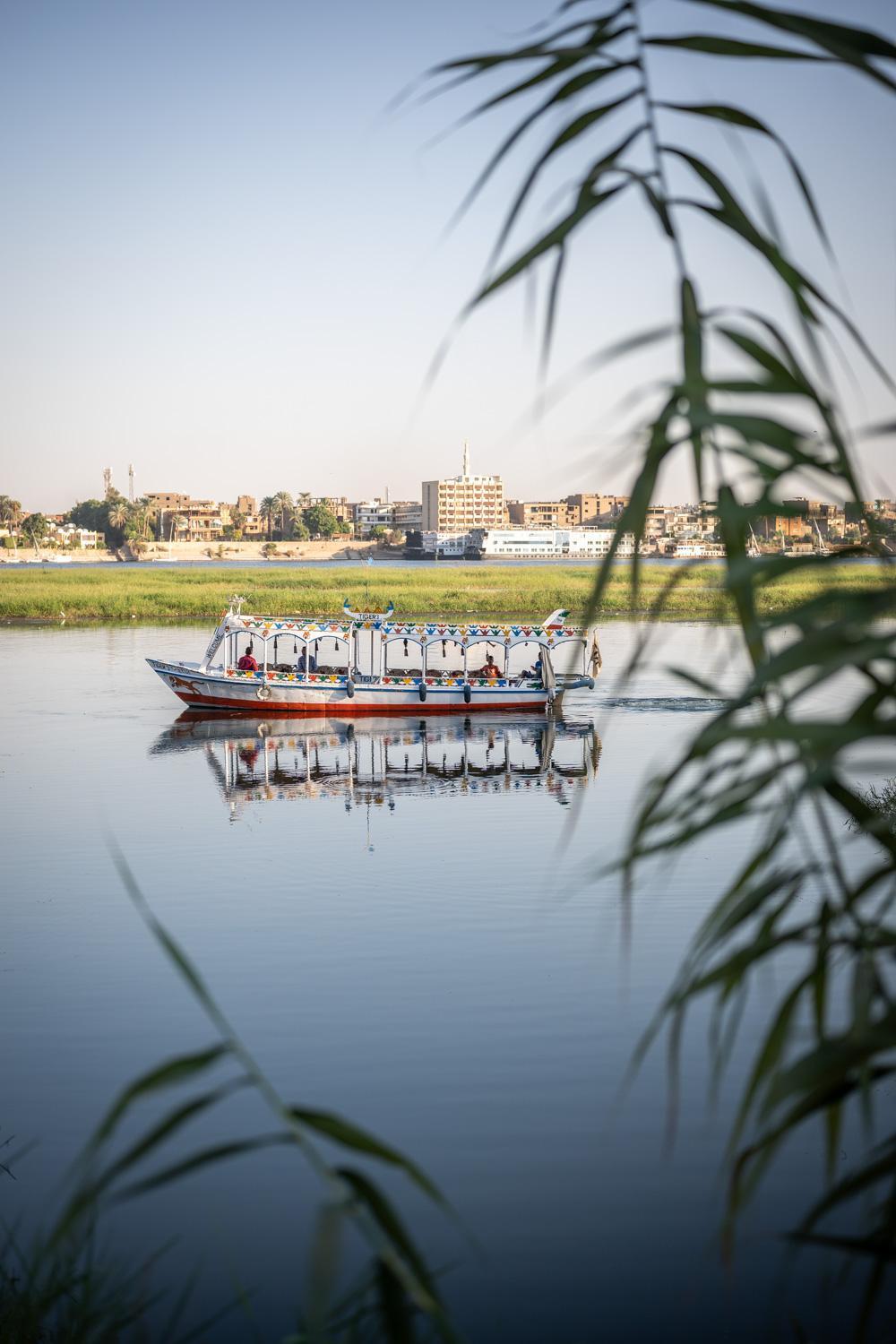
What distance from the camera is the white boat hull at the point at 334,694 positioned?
31797 mm

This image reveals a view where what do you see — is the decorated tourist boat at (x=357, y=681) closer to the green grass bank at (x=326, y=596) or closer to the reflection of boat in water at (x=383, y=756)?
the reflection of boat in water at (x=383, y=756)

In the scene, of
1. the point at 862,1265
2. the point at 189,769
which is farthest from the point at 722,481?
the point at 189,769

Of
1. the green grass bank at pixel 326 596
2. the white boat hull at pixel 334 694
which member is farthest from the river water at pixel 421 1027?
the green grass bank at pixel 326 596

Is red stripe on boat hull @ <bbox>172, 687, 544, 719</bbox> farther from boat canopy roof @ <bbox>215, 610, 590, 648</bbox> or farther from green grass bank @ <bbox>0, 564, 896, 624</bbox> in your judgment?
green grass bank @ <bbox>0, 564, 896, 624</bbox>

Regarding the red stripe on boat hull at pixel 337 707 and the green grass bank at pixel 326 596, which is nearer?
the red stripe on boat hull at pixel 337 707

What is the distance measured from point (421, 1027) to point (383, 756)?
16.2m

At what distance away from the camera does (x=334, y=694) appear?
3186 centimetres

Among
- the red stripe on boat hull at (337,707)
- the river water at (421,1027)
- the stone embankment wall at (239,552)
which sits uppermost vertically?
the stone embankment wall at (239,552)

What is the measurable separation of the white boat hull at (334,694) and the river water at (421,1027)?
826 centimetres

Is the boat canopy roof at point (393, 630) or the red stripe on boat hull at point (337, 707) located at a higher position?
the boat canopy roof at point (393, 630)

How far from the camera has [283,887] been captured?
15336mm

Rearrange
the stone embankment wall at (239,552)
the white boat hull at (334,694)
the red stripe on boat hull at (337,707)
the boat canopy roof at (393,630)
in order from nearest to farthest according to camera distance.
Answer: the boat canopy roof at (393,630), the white boat hull at (334,694), the red stripe on boat hull at (337,707), the stone embankment wall at (239,552)

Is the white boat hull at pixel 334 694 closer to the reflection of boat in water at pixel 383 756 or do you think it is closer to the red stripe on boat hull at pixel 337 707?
the red stripe on boat hull at pixel 337 707

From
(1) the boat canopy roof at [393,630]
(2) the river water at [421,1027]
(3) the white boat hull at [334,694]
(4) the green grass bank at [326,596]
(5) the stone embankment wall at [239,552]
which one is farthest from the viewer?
(5) the stone embankment wall at [239,552]
